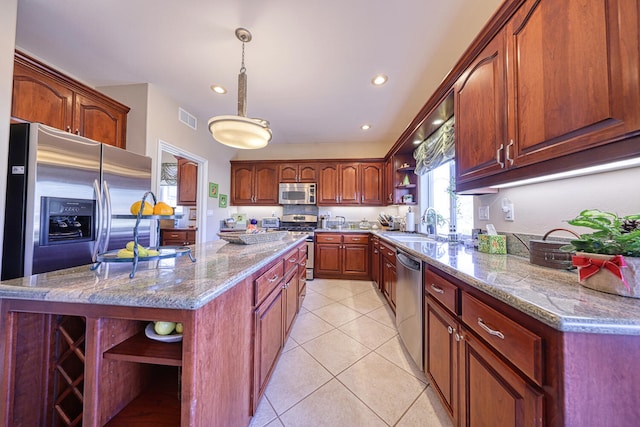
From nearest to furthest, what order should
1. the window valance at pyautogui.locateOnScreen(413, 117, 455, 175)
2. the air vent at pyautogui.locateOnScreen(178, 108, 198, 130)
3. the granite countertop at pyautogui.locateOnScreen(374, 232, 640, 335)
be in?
1. the granite countertop at pyautogui.locateOnScreen(374, 232, 640, 335)
2. the window valance at pyautogui.locateOnScreen(413, 117, 455, 175)
3. the air vent at pyautogui.locateOnScreen(178, 108, 198, 130)

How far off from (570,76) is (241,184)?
4.56m

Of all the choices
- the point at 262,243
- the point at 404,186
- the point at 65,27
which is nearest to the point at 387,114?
the point at 404,186

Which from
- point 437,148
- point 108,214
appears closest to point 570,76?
→ point 437,148

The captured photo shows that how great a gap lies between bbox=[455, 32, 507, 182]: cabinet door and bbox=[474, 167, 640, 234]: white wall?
350mm

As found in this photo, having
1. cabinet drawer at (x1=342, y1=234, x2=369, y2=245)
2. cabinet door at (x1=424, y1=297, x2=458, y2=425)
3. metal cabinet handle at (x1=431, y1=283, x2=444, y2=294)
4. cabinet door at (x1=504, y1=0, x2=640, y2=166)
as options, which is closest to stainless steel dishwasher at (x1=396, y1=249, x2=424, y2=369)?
cabinet door at (x1=424, y1=297, x2=458, y2=425)

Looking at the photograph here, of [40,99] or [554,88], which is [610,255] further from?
[40,99]

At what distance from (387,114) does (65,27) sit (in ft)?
11.2

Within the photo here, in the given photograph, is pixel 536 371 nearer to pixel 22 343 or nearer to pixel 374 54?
pixel 22 343

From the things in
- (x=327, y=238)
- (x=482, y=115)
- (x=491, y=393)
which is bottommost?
(x=491, y=393)

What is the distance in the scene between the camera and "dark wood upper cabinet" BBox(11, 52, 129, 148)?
5.74ft

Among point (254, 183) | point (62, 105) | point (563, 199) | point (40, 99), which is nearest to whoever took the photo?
point (563, 199)

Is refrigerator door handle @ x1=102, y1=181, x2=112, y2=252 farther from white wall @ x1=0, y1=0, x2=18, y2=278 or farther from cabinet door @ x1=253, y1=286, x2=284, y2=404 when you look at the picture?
cabinet door @ x1=253, y1=286, x2=284, y2=404

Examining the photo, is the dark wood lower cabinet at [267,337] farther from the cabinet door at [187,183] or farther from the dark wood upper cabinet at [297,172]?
the cabinet door at [187,183]

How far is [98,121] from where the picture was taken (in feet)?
7.50
